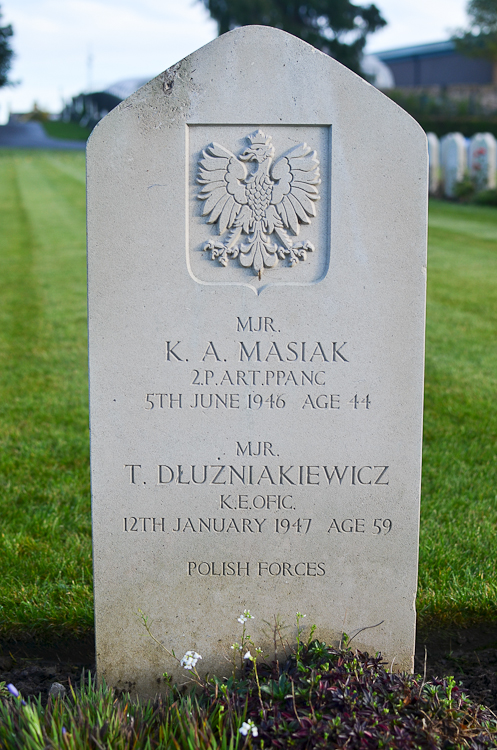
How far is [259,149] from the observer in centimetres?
255

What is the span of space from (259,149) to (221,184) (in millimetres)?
182

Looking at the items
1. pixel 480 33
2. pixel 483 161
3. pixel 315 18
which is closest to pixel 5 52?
pixel 315 18

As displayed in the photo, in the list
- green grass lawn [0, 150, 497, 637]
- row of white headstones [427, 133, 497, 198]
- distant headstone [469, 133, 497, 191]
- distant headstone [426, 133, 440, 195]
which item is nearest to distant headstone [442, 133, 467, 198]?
row of white headstones [427, 133, 497, 198]

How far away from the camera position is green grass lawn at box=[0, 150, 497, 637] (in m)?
3.23

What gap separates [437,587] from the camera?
3289 millimetres

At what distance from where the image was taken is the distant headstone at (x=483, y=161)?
68.9 ft

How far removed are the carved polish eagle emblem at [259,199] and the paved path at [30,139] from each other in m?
37.4

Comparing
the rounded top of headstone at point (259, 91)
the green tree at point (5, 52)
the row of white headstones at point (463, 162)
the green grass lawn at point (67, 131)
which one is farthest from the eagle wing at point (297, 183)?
the green tree at point (5, 52)

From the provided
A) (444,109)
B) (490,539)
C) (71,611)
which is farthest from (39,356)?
(444,109)

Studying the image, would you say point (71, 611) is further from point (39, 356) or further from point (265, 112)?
point (39, 356)

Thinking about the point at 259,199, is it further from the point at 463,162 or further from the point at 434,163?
the point at 434,163

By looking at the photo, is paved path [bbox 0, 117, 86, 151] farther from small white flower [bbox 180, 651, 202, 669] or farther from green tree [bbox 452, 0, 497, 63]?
small white flower [bbox 180, 651, 202, 669]

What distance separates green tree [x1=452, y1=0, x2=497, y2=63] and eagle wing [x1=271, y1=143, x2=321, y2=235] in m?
40.2

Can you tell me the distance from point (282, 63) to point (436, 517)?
2.56 m
